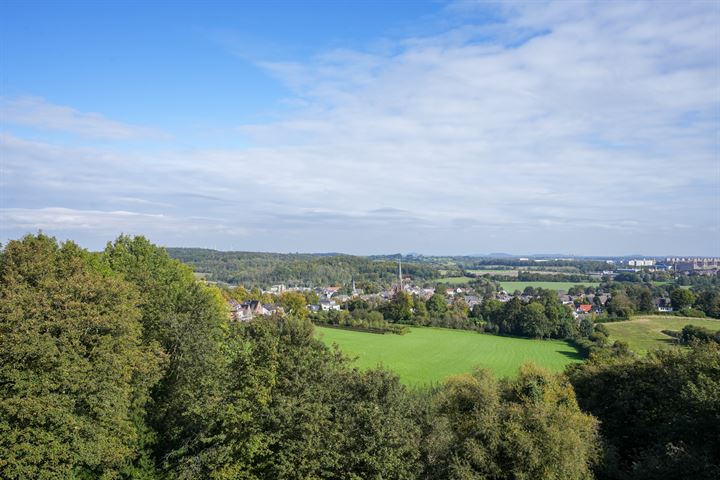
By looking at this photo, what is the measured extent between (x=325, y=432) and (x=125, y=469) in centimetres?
795

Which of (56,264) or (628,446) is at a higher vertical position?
(56,264)

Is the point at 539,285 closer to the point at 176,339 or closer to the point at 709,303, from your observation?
the point at 709,303

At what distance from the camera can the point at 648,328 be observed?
56.8m

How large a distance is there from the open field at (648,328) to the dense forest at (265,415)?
111 ft

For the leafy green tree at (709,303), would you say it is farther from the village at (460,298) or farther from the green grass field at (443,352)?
the green grass field at (443,352)

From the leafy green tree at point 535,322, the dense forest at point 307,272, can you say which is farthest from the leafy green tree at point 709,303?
the dense forest at point 307,272

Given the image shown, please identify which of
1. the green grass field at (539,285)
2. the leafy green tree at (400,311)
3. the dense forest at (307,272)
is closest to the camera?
the leafy green tree at (400,311)

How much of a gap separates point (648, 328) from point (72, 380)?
6084 cm

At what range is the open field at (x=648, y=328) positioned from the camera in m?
50.3

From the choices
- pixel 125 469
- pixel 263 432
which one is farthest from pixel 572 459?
pixel 125 469

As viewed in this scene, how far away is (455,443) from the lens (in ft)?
53.4

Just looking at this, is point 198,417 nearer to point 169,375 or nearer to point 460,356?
point 169,375

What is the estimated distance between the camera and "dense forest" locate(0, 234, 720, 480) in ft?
47.5

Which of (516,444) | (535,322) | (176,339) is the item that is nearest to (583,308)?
(535,322)
